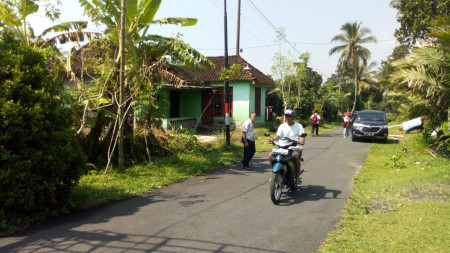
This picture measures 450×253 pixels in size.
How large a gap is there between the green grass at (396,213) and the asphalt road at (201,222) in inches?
12.0

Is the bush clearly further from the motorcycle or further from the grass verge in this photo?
the motorcycle

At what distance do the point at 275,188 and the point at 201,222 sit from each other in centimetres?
168

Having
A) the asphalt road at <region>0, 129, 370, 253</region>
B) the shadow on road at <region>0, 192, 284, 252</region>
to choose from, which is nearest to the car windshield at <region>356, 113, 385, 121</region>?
the asphalt road at <region>0, 129, 370, 253</region>

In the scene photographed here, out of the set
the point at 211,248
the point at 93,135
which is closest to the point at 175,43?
the point at 93,135

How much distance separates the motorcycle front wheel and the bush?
3.50 metres

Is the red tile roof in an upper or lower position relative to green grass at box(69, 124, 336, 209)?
upper

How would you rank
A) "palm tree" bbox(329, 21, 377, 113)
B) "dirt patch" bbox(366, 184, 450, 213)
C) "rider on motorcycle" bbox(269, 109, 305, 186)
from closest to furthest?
1. "dirt patch" bbox(366, 184, 450, 213)
2. "rider on motorcycle" bbox(269, 109, 305, 186)
3. "palm tree" bbox(329, 21, 377, 113)

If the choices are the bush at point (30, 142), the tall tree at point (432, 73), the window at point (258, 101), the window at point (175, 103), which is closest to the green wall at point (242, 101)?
the window at point (258, 101)

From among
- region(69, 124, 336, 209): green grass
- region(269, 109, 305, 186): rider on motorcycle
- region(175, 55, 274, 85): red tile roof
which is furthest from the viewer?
region(175, 55, 274, 85): red tile roof

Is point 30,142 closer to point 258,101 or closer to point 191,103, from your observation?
point 191,103

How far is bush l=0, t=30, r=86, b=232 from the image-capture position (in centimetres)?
496

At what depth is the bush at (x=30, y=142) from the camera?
4957 millimetres

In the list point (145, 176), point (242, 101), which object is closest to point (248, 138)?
point (145, 176)

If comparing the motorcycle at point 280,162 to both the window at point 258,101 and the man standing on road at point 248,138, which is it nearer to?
the man standing on road at point 248,138
